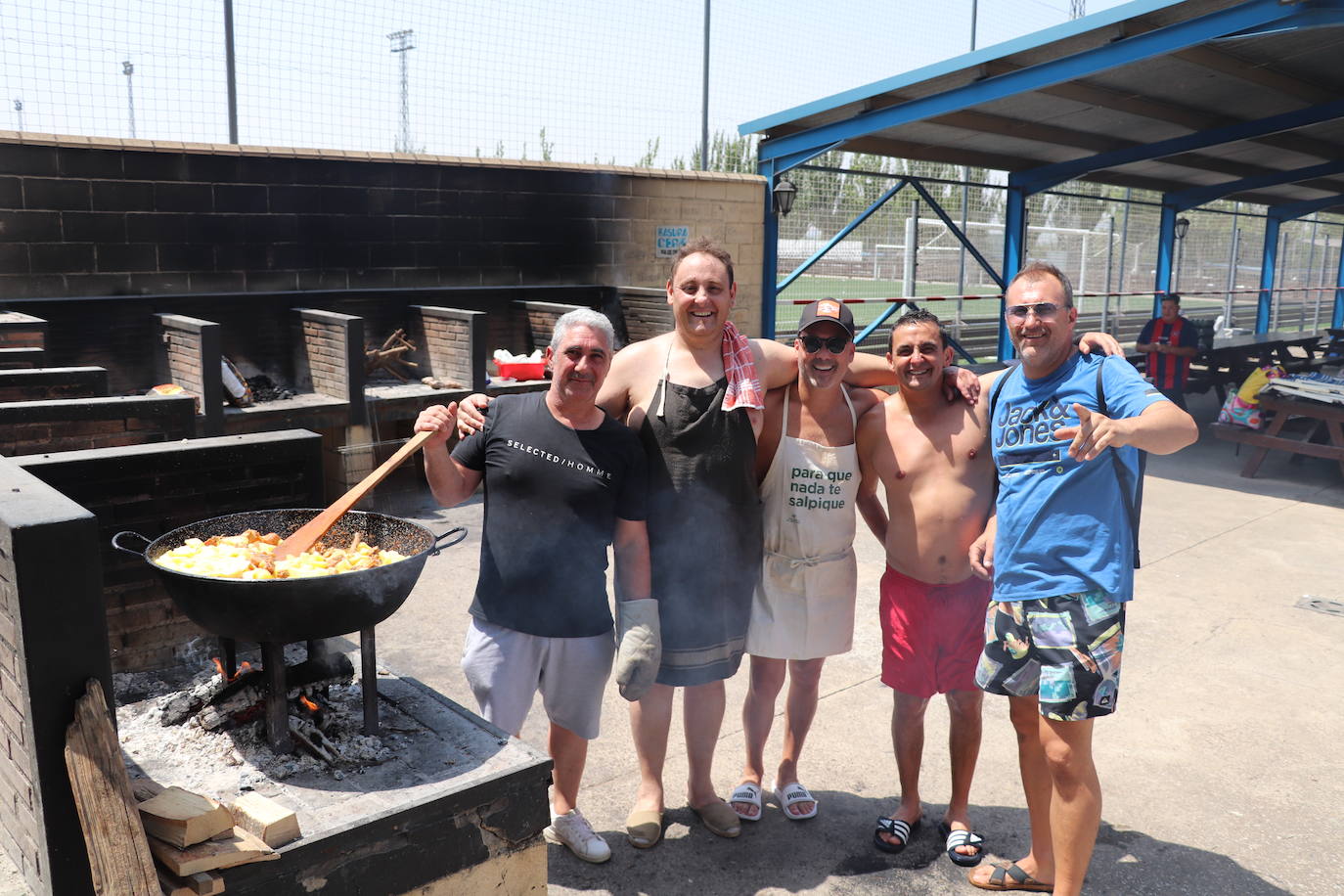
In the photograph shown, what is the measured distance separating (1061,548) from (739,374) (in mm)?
1093

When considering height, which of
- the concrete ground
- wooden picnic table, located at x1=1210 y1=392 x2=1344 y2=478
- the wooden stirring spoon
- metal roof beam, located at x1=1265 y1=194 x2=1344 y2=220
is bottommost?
the concrete ground

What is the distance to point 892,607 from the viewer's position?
3498 mm

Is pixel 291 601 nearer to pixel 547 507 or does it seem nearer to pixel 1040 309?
pixel 547 507

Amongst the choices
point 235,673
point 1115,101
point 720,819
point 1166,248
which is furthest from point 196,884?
point 1166,248

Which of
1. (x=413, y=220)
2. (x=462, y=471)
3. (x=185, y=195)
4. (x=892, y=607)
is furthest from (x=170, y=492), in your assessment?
(x=413, y=220)

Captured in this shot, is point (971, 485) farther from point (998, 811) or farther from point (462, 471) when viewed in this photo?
point (462, 471)

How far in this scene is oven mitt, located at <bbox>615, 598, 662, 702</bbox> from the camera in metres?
3.19

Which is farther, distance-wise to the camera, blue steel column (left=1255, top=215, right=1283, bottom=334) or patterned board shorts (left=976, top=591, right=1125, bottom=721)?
blue steel column (left=1255, top=215, right=1283, bottom=334)

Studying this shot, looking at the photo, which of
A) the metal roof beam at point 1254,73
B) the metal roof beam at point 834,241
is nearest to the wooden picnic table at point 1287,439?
the metal roof beam at point 1254,73

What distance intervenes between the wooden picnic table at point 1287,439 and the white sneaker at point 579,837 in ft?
27.0

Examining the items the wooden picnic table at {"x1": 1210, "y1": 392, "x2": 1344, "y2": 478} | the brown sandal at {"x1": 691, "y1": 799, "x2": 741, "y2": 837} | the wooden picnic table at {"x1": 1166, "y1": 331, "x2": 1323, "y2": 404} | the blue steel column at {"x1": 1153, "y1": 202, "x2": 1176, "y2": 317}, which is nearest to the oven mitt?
the brown sandal at {"x1": 691, "y1": 799, "x2": 741, "y2": 837}

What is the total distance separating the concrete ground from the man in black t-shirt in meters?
0.60

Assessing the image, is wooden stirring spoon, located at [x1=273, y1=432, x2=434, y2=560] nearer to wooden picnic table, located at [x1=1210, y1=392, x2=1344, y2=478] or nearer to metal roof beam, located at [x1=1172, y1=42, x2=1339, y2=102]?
metal roof beam, located at [x1=1172, y1=42, x2=1339, y2=102]

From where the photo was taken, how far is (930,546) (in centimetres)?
337
